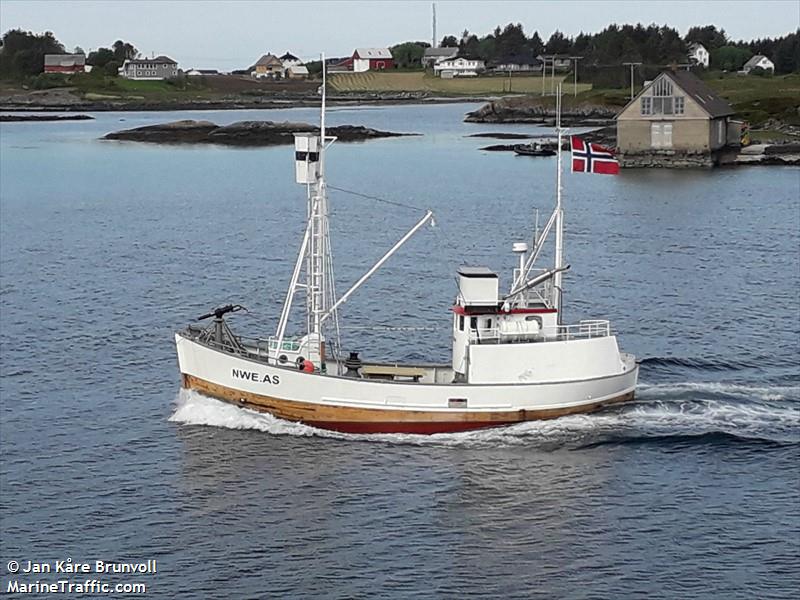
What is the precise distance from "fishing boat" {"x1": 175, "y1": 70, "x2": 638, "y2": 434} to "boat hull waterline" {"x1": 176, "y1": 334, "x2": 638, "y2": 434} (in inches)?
1.0

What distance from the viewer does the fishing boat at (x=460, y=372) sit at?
115 feet

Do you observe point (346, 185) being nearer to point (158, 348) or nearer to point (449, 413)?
point (158, 348)

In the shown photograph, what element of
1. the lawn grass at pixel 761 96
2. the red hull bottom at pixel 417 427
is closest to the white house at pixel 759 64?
the lawn grass at pixel 761 96

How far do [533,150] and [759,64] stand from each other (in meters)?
86.4

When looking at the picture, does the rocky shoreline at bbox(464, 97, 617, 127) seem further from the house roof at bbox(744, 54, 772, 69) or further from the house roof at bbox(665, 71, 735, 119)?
the house roof at bbox(665, 71, 735, 119)

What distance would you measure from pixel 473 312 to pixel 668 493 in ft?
24.1

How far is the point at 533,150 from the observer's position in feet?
387

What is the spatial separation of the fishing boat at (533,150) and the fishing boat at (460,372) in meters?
81.6

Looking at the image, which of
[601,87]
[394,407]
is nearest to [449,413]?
[394,407]

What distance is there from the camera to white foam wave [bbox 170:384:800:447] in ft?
115

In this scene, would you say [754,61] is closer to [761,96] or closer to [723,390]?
[761,96]

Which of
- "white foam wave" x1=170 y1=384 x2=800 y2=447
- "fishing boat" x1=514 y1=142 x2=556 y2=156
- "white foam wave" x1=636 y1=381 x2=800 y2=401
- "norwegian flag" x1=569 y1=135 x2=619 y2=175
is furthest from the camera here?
"fishing boat" x1=514 y1=142 x2=556 y2=156

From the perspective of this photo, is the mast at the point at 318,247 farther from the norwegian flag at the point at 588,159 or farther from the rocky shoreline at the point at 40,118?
the rocky shoreline at the point at 40,118

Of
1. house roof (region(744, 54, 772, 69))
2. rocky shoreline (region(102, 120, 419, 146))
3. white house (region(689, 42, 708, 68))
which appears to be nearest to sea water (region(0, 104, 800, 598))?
rocky shoreline (region(102, 120, 419, 146))
